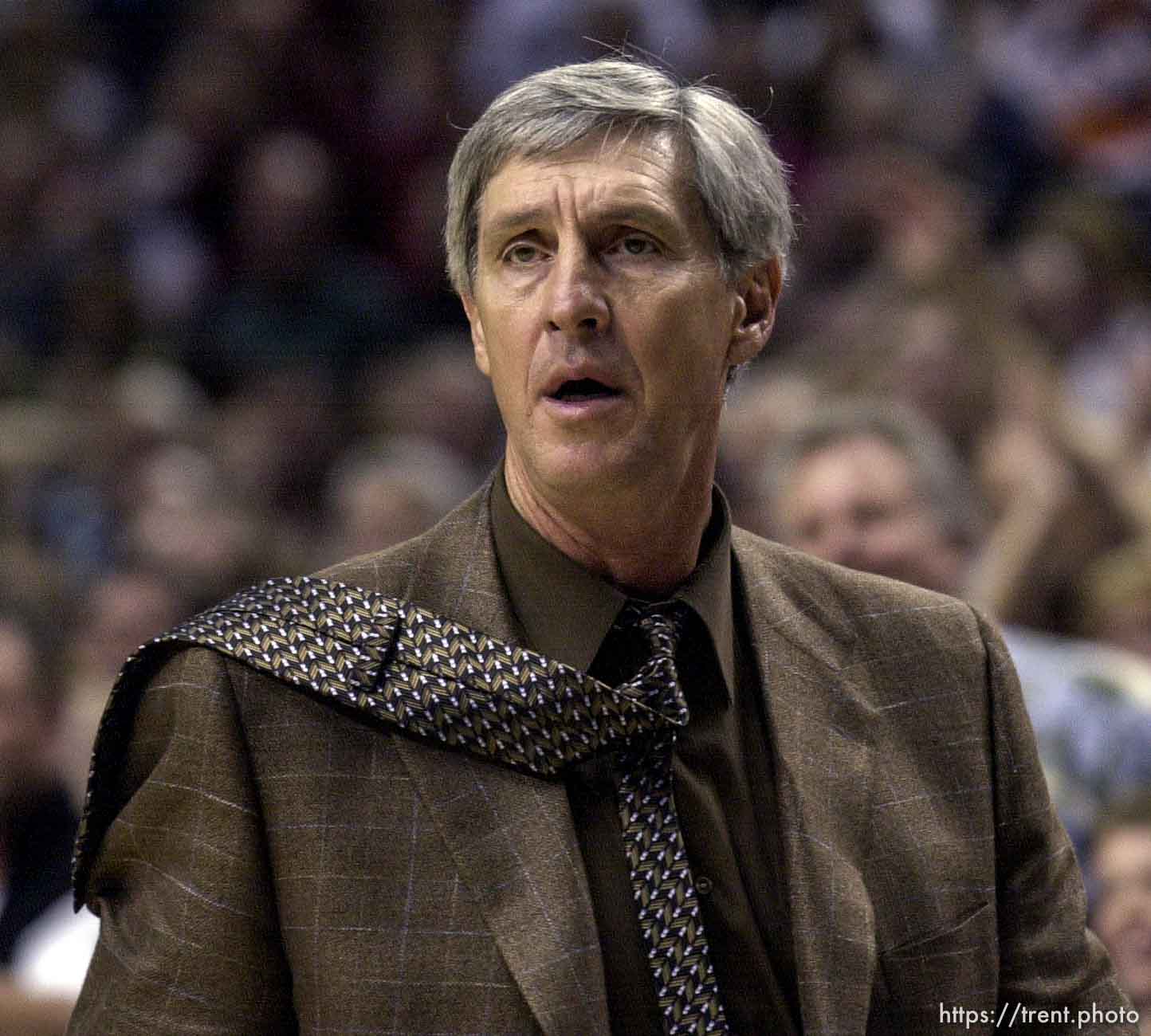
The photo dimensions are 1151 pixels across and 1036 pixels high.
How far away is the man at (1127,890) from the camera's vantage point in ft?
10.8

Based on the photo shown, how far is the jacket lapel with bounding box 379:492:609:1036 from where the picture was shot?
1932 millimetres

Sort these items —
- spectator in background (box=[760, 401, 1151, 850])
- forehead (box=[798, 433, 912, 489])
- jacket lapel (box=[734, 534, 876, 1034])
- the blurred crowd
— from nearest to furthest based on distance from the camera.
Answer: jacket lapel (box=[734, 534, 876, 1034]) → spectator in background (box=[760, 401, 1151, 850]) → forehead (box=[798, 433, 912, 489]) → the blurred crowd

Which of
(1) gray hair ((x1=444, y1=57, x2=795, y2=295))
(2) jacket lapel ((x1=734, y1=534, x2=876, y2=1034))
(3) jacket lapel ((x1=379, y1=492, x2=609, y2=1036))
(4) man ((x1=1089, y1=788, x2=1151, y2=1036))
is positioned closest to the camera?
(3) jacket lapel ((x1=379, y1=492, x2=609, y2=1036))

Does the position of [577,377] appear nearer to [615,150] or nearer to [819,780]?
[615,150]

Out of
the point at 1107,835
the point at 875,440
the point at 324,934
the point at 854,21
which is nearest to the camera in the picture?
the point at 324,934

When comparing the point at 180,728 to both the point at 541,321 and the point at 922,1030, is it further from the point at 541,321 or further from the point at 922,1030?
the point at 922,1030

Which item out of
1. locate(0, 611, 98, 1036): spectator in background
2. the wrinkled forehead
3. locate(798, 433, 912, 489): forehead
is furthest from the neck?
locate(0, 611, 98, 1036): spectator in background

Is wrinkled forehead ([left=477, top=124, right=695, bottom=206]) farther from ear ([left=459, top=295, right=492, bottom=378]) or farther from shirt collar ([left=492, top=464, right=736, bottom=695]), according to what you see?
shirt collar ([left=492, top=464, right=736, bottom=695])

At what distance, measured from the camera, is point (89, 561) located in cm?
589

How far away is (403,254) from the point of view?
6887 mm

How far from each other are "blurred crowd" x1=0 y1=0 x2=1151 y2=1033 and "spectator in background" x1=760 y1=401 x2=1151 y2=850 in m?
1.34

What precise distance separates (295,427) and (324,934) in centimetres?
462

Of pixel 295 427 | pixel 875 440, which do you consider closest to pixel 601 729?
pixel 875 440

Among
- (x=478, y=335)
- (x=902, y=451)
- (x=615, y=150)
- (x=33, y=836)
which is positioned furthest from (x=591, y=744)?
(x=33, y=836)
